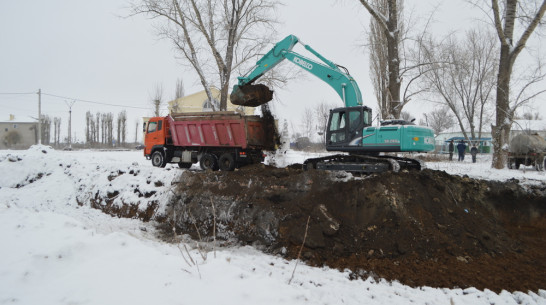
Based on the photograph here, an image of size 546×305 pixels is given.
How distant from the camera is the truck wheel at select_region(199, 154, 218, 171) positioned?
38.9 ft

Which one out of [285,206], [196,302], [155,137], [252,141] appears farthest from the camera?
[155,137]

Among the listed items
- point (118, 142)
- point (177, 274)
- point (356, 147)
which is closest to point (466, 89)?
point (356, 147)

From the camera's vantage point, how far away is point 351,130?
352 inches

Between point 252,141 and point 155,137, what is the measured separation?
16.4 feet

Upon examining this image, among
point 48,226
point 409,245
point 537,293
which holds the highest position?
point 48,226

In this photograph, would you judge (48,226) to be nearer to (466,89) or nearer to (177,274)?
(177,274)

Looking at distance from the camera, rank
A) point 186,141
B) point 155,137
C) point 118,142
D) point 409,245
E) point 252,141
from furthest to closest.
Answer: point 118,142
point 155,137
point 186,141
point 252,141
point 409,245

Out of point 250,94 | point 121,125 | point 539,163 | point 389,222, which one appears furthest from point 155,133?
point 121,125

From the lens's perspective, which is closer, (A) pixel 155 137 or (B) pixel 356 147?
(B) pixel 356 147

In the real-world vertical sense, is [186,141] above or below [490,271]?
above

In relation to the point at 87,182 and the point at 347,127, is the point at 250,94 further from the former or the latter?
the point at 87,182

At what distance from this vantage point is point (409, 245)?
19.0 ft

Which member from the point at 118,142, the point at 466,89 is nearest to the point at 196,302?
the point at 466,89

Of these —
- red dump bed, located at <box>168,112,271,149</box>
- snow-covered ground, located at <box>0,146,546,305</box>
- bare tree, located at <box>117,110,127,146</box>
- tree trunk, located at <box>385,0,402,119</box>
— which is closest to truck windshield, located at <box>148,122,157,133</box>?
red dump bed, located at <box>168,112,271,149</box>
